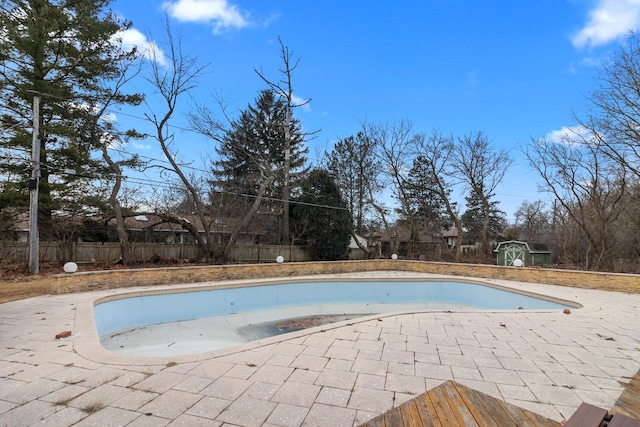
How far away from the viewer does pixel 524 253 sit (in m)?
16.0

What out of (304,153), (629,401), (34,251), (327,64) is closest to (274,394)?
(629,401)

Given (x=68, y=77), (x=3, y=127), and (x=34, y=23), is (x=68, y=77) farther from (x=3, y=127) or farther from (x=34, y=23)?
(x=3, y=127)

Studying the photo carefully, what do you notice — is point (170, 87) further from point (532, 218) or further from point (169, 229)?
point (532, 218)

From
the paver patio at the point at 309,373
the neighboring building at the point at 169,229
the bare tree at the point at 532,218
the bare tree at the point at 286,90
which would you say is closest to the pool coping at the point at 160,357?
the paver patio at the point at 309,373

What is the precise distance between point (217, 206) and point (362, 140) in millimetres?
9660

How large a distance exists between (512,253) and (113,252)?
58.1 feet

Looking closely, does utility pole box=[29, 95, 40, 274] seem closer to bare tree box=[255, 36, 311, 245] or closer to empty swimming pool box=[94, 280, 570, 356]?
empty swimming pool box=[94, 280, 570, 356]

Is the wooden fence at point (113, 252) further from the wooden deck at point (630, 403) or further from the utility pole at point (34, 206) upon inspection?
the wooden deck at point (630, 403)

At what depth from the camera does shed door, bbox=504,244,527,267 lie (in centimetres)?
1603

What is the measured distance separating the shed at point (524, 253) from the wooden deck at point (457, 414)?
54.2ft

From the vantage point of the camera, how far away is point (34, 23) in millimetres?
9883

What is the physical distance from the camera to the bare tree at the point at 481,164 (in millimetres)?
18822

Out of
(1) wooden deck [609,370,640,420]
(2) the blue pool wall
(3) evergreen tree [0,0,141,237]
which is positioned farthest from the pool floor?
(3) evergreen tree [0,0,141,237]

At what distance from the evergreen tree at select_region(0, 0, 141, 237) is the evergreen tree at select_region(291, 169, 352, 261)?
8.32 metres
